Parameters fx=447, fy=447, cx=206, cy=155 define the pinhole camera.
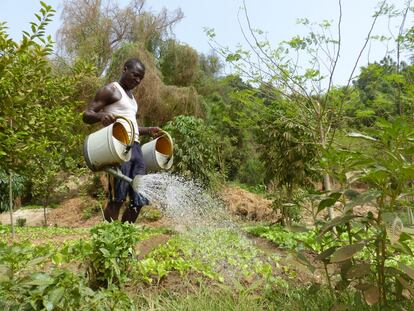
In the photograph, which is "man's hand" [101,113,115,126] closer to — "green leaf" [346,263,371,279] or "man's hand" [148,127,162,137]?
"man's hand" [148,127,162,137]

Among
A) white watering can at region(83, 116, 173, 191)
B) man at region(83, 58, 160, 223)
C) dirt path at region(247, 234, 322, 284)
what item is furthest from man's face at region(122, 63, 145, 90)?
dirt path at region(247, 234, 322, 284)

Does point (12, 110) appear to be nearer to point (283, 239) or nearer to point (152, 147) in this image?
point (152, 147)

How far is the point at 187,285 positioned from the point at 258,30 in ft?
12.5

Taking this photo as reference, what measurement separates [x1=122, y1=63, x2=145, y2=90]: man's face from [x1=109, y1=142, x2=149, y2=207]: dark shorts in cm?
46

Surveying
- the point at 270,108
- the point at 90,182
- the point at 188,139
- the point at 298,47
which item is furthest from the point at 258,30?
the point at 90,182

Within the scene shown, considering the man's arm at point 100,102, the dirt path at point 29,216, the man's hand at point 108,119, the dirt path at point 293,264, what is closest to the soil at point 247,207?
the dirt path at point 293,264

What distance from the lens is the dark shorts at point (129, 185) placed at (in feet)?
10.7

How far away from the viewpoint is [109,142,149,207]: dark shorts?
10.7 ft

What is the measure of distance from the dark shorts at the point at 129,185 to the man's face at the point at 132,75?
1.50 feet

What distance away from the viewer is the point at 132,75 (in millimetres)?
3318

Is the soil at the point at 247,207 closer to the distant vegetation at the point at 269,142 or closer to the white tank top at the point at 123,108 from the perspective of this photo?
the distant vegetation at the point at 269,142

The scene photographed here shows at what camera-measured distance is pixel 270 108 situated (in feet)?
18.7

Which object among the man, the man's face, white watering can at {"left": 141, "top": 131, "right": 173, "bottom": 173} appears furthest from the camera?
white watering can at {"left": 141, "top": 131, "right": 173, "bottom": 173}

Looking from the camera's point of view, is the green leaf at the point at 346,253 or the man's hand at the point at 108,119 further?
the man's hand at the point at 108,119
